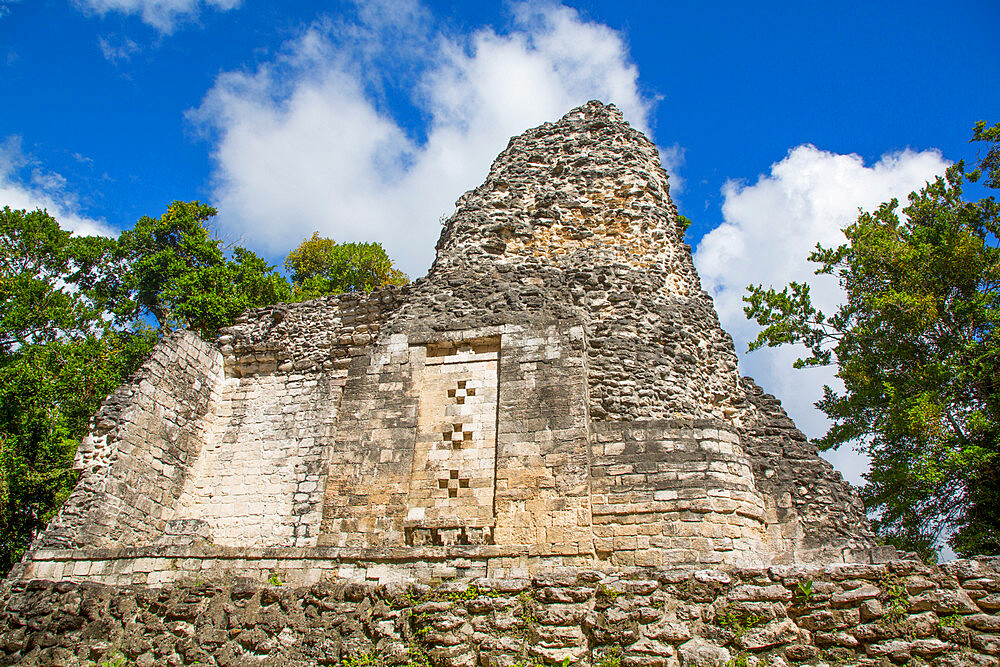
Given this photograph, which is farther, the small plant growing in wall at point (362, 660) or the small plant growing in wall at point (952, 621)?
the small plant growing in wall at point (362, 660)

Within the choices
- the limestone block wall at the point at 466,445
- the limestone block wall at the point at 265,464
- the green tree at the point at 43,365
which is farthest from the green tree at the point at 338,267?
the limestone block wall at the point at 466,445

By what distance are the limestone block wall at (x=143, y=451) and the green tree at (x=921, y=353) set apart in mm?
10745

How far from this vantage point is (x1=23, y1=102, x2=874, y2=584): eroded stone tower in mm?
7340

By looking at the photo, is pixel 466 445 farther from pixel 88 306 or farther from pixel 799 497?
pixel 88 306

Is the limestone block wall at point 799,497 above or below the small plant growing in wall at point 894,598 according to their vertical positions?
above

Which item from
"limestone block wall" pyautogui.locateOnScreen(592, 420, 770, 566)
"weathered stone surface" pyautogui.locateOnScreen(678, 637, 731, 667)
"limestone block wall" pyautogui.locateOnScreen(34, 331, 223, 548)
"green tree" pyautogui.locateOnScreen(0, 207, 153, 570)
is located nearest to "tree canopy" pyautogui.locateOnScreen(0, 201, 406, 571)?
"green tree" pyautogui.locateOnScreen(0, 207, 153, 570)

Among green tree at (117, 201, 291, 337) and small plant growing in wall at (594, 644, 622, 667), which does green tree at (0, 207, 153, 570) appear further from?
small plant growing in wall at (594, 644, 622, 667)

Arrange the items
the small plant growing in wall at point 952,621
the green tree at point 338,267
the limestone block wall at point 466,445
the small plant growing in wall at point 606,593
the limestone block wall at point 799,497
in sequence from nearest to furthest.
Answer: the small plant growing in wall at point 952,621 < the small plant growing in wall at point 606,593 < the limestone block wall at point 466,445 < the limestone block wall at point 799,497 < the green tree at point 338,267

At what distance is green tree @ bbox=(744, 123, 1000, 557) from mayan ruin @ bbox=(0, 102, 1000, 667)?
11.1ft

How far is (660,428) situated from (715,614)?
142 inches

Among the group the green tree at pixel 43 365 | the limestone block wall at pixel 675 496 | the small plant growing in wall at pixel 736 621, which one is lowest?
the small plant growing in wall at pixel 736 621

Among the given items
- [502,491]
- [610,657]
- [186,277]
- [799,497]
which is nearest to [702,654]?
[610,657]

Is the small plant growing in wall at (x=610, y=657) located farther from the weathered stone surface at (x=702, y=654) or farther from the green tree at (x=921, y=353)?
the green tree at (x=921, y=353)

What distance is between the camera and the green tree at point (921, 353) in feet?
35.0
